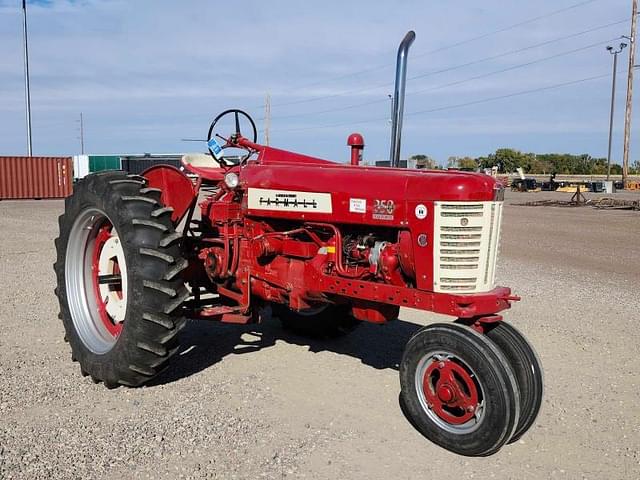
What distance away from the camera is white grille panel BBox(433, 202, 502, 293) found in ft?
12.6

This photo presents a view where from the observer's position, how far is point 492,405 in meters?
3.56

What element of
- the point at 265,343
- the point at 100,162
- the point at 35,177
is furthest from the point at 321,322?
the point at 100,162

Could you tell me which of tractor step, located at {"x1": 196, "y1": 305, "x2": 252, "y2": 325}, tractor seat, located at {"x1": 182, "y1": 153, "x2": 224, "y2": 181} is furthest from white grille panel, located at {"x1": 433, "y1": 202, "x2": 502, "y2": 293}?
tractor seat, located at {"x1": 182, "y1": 153, "x2": 224, "y2": 181}

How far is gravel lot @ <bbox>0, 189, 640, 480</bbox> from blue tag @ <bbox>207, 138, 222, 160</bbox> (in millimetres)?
1682

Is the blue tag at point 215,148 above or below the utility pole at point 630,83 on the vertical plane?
below

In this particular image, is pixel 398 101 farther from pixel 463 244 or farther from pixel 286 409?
pixel 286 409

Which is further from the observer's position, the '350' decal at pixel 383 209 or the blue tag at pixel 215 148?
the blue tag at pixel 215 148

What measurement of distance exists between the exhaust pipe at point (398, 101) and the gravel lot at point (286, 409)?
175cm

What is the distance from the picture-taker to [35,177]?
3012 cm

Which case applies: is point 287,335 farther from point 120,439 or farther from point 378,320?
point 120,439

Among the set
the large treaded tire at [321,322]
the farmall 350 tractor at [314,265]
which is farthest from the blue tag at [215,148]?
the large treaded tire at [321,322]

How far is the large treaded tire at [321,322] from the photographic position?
5.79m

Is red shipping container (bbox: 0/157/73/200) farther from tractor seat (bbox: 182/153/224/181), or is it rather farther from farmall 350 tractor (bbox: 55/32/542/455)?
farmall 350 tractor (bbox: 55/32/542/455)

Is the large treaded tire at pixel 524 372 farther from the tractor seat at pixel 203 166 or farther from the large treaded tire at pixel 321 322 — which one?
the tractor seat at pixel 203 166
